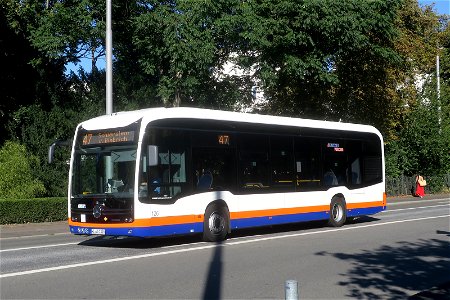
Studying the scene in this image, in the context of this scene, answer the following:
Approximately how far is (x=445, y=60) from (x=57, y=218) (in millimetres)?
40794

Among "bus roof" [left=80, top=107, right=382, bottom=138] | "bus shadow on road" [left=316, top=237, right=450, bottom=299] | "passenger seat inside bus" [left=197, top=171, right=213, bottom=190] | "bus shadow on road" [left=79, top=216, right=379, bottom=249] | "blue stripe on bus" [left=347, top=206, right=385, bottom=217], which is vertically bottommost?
"bus shadow on road" [left=316, top=237, right=450, bottom=299]

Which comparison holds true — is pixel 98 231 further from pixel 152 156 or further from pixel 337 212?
pixel 337 212

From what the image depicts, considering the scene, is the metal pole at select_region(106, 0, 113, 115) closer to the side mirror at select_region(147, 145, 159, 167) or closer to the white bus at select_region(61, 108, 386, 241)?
the white bus at select_region(61, 108, 386, 241)

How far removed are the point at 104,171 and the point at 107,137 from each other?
797 mm

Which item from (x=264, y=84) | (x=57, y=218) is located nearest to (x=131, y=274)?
(x=57, y=218)

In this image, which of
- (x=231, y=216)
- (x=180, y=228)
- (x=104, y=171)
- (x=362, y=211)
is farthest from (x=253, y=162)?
(x=362, y=211)

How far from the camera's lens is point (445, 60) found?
52781 mm

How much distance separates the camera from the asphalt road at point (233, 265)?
8.62 metres

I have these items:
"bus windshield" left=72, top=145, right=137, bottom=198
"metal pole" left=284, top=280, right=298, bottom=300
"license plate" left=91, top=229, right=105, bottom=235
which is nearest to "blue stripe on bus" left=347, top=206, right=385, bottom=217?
"bus windshield" left=72, top=145, right=137, bottom=198

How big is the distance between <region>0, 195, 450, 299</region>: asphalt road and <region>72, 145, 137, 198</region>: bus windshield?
1.32 meters

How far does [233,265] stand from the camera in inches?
428

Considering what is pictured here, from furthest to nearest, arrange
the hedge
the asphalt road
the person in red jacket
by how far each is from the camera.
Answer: the person in red jacket, the hedge, the asphalt road

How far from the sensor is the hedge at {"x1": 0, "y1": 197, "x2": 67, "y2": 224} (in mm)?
20906

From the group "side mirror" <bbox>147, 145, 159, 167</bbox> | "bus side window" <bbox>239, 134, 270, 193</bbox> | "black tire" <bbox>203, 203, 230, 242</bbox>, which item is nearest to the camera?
"side mirror" <bbox>147, 145, 159, 167</bbox>
